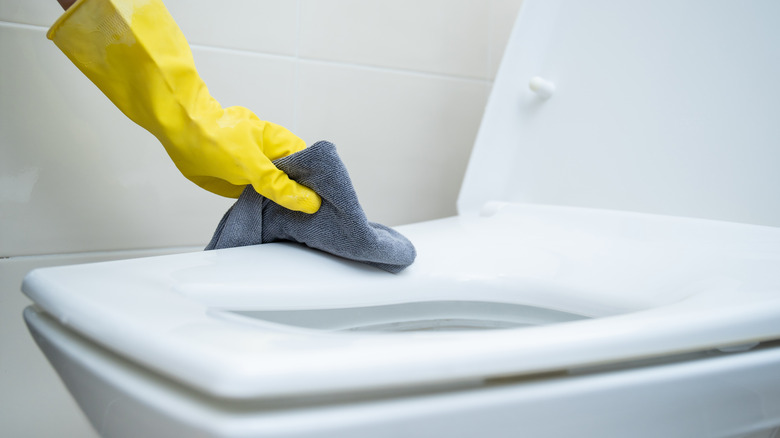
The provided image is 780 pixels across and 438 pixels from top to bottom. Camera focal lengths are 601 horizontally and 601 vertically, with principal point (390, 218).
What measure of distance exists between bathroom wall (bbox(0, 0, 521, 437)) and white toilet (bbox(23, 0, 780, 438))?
0.21m

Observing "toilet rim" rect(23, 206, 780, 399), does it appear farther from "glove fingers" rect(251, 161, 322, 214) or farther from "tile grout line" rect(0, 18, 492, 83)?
"tile grout line" rect(0, 18, 492, 83)

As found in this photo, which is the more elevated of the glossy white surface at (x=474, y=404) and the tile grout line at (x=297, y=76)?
Answer: the tile grout line at (x=297, y=76)

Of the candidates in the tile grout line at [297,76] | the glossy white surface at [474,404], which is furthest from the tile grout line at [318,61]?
the glossy white surface at [474,404]

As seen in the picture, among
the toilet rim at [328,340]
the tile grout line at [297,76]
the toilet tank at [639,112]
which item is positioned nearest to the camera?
the toilet rim at [328,340]

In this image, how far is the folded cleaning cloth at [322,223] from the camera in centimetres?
51

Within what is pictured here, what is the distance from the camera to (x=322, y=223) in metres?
0.53

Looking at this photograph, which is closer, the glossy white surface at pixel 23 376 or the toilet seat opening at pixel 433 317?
the toilet seat opening at pixel 433 317

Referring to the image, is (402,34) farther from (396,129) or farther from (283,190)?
(283,190)

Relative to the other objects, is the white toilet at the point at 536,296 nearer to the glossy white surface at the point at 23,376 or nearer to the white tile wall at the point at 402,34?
the white tile wall at the point at 402,34

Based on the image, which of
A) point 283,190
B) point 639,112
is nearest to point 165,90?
point 283,190

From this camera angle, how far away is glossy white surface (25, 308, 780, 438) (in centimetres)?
24

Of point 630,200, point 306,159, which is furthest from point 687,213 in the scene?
point 306,159

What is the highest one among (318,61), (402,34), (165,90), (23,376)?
(402,34)

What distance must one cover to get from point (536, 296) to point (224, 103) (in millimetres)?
502
